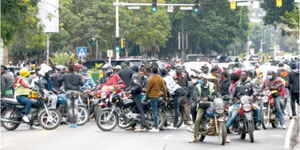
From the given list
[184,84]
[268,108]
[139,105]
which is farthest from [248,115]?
[184,84]

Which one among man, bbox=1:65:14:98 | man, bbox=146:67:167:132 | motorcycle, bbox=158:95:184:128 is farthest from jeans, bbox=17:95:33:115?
motorcycle, bbox=158:95:184:128

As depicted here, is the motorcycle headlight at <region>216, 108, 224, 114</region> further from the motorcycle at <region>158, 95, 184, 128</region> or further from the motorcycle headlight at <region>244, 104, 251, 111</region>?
the motorcycle at <region>158, 95, 184, 128</region>

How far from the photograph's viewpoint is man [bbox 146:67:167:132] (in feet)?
66.4

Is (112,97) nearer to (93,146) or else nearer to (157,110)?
(157,110)

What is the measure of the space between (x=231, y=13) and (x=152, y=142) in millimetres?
68472

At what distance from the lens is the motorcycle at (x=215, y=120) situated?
16.5 meters

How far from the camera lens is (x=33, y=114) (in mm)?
21375

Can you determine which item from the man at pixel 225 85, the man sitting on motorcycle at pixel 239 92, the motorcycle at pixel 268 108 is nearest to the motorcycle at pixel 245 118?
the man sitting on motorcycle at pixel 239 92

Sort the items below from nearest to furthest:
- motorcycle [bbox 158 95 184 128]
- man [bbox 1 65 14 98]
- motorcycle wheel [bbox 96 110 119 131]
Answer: motorcycle wheel [bbox 96 110 119 131]
motorcycle [bbox 158 95 184 128]
man [bbox 1 65 14 98]

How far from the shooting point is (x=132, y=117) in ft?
67.8

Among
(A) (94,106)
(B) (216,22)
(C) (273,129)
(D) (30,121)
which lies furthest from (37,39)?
(B) (216,22)

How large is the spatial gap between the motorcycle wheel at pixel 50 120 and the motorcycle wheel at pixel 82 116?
1.36m

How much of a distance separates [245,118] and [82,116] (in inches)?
266

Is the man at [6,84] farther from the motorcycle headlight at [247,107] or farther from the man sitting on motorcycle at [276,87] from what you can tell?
the motorcycle headlight at [247,107]
